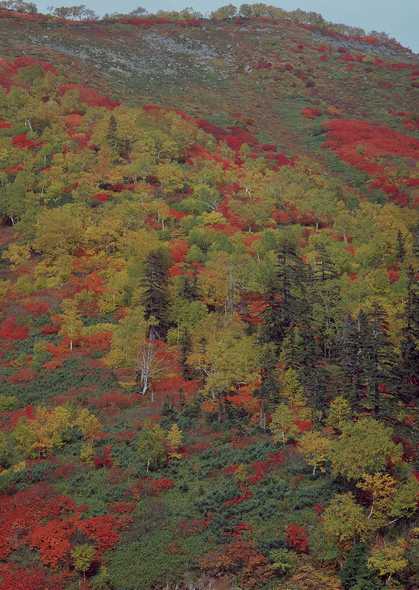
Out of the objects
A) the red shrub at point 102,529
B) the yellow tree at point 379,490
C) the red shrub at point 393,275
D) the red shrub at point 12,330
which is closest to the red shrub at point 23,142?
the red shrub at point 12,330

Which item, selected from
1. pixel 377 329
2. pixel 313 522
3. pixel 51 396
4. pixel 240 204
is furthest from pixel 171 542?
pixel 240 204

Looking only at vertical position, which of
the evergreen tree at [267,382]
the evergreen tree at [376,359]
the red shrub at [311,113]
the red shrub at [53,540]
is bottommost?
the red shrub at [53,540]

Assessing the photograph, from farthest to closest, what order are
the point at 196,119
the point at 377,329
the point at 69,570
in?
the point at 196,119 → the point at 377,329 → the point at 69,570

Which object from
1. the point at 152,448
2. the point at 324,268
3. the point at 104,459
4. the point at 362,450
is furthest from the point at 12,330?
the point at 362,450

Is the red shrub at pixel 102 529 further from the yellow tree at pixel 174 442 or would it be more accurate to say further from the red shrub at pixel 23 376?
the red shrub at pixel 23 376

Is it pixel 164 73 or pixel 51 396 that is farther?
pixel 164 73

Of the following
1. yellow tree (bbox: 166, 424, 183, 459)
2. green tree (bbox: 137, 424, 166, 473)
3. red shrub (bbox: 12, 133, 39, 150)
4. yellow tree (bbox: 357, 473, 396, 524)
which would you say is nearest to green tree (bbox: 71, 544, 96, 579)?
green tree (bbox: 137, 424, 166, 473)

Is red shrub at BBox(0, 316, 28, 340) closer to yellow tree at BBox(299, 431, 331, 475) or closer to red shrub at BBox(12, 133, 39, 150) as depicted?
yellow tree at BBox(299, 431, 331, 475)

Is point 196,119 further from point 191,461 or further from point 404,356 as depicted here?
point 191,461
